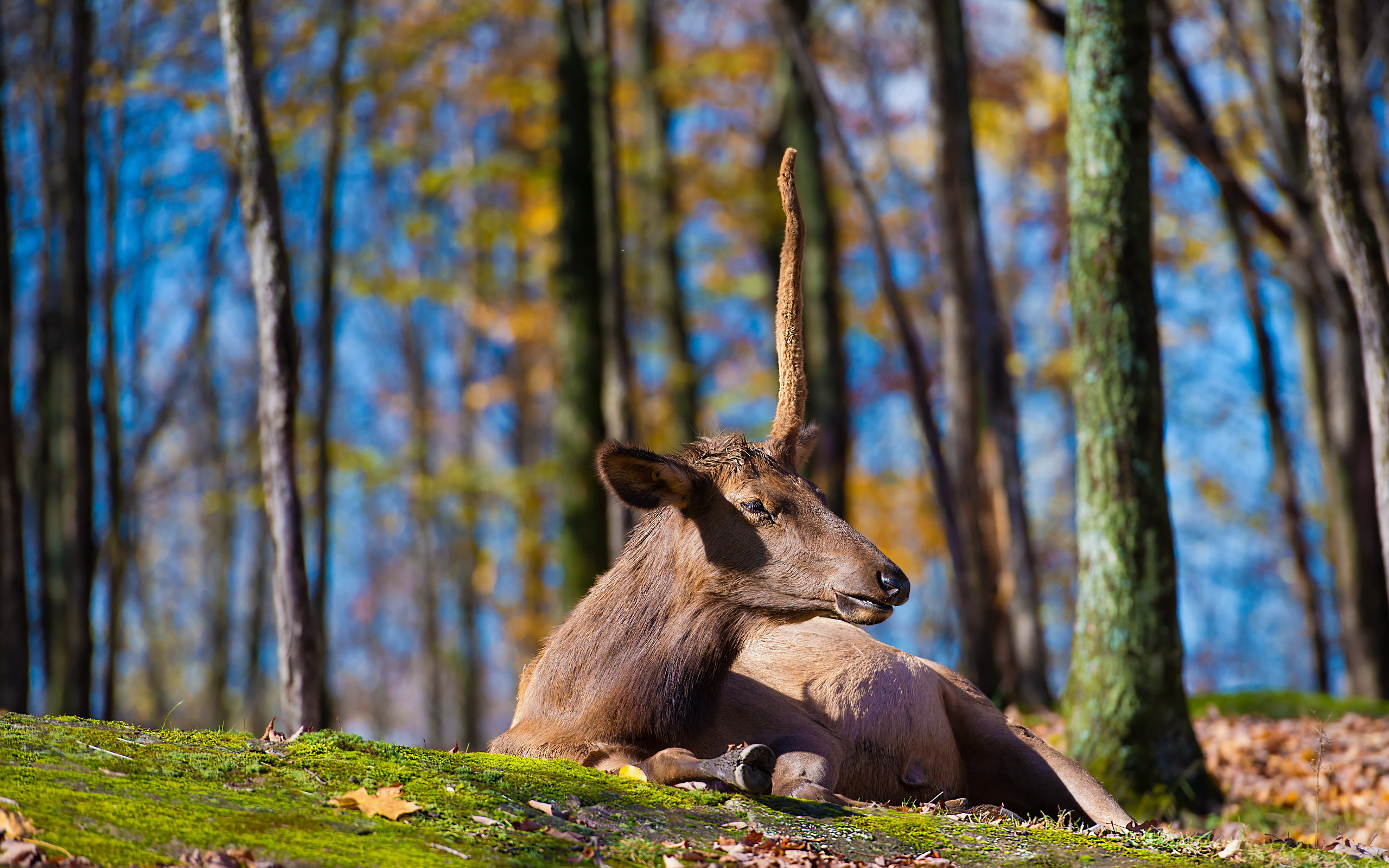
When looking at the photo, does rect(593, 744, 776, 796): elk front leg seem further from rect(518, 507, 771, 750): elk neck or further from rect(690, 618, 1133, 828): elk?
rect(690, 618, 1133, 828): elk

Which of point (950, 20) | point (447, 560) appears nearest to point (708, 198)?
point (950, 20)

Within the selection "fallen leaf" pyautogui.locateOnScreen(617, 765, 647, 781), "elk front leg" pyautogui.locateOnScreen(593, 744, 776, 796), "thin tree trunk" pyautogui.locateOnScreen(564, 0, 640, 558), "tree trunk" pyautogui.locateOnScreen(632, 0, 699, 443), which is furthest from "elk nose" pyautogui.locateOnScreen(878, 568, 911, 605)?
"tree trunk" pyautogui.locateOnScreen(632, 0, 699, 443)

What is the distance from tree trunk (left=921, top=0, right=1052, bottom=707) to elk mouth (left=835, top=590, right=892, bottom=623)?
24.3ft

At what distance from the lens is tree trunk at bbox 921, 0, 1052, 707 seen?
12750mm

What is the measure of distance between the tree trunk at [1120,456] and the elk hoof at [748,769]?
12.4ft

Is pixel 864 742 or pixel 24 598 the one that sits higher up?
pixel 24 598

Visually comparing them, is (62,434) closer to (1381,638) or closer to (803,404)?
(803,404)

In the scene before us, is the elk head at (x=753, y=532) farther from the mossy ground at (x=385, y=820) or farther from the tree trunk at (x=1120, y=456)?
the tree trunk at (x=1120, y=456)

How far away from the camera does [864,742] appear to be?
20.4ft

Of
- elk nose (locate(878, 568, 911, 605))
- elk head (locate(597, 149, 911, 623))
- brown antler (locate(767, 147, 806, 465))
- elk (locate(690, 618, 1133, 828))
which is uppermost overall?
brown antler (locate(767, 147, 806, 465))

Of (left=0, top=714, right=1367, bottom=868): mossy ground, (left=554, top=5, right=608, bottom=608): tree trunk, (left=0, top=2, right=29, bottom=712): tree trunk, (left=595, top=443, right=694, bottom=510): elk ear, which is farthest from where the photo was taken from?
(left=554, top=5, right=608, bottom=608): tree trunk

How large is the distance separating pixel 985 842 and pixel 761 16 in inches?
816

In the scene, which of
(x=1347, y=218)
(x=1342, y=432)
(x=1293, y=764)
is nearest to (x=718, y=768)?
(x=1347, y=218)

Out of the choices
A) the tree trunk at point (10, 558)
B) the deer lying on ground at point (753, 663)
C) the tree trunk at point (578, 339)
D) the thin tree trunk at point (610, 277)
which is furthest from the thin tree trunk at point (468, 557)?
the deer lying on ground at point (753, 663)
